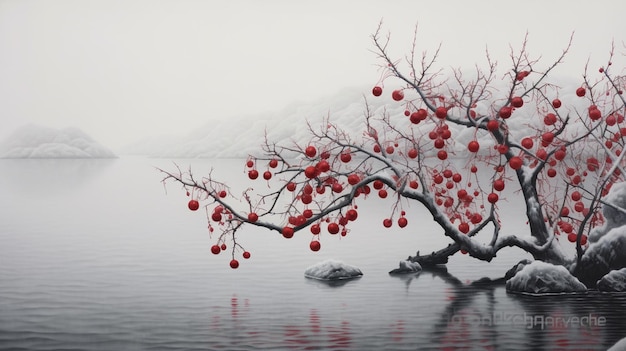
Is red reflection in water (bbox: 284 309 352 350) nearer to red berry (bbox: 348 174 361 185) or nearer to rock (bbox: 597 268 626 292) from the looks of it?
red berry (bbox: 348 174 361 185)

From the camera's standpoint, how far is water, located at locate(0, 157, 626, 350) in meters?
7.23

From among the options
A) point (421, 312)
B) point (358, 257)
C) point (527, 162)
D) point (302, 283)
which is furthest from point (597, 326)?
point (358, 257)

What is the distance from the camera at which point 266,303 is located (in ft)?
28.8

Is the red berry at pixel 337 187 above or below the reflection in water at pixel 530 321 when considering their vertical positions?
above

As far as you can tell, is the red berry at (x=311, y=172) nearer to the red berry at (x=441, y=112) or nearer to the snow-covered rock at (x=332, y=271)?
the red berry at (x=441, y=112)

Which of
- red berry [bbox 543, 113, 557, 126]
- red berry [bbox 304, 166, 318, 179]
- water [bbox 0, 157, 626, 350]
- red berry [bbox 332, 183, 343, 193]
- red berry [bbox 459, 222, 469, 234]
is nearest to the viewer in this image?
water [bbox 0, 157, 626, 350]

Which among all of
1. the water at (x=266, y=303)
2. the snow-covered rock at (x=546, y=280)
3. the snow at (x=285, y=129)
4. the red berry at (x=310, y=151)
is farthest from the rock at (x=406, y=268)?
the snow at (x=285, y=129)

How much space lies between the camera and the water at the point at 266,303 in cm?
723

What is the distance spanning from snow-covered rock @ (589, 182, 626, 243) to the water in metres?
1.04

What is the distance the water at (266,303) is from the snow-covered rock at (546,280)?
202 mm

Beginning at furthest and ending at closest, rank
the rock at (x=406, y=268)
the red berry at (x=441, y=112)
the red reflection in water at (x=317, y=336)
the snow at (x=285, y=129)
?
the snow at (x=285, y=129) → the rock at (x=406, y=268) → the red berry at (x=441, y=112) → the red reflection in water at (x=317, y=336)

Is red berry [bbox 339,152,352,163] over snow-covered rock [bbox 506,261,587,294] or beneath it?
over

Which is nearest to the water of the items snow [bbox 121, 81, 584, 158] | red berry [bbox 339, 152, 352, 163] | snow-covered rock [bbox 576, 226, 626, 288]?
snow-covered rock [bbox 576, 226, 626, 288]

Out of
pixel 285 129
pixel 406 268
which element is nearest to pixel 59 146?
pixel 285 129
